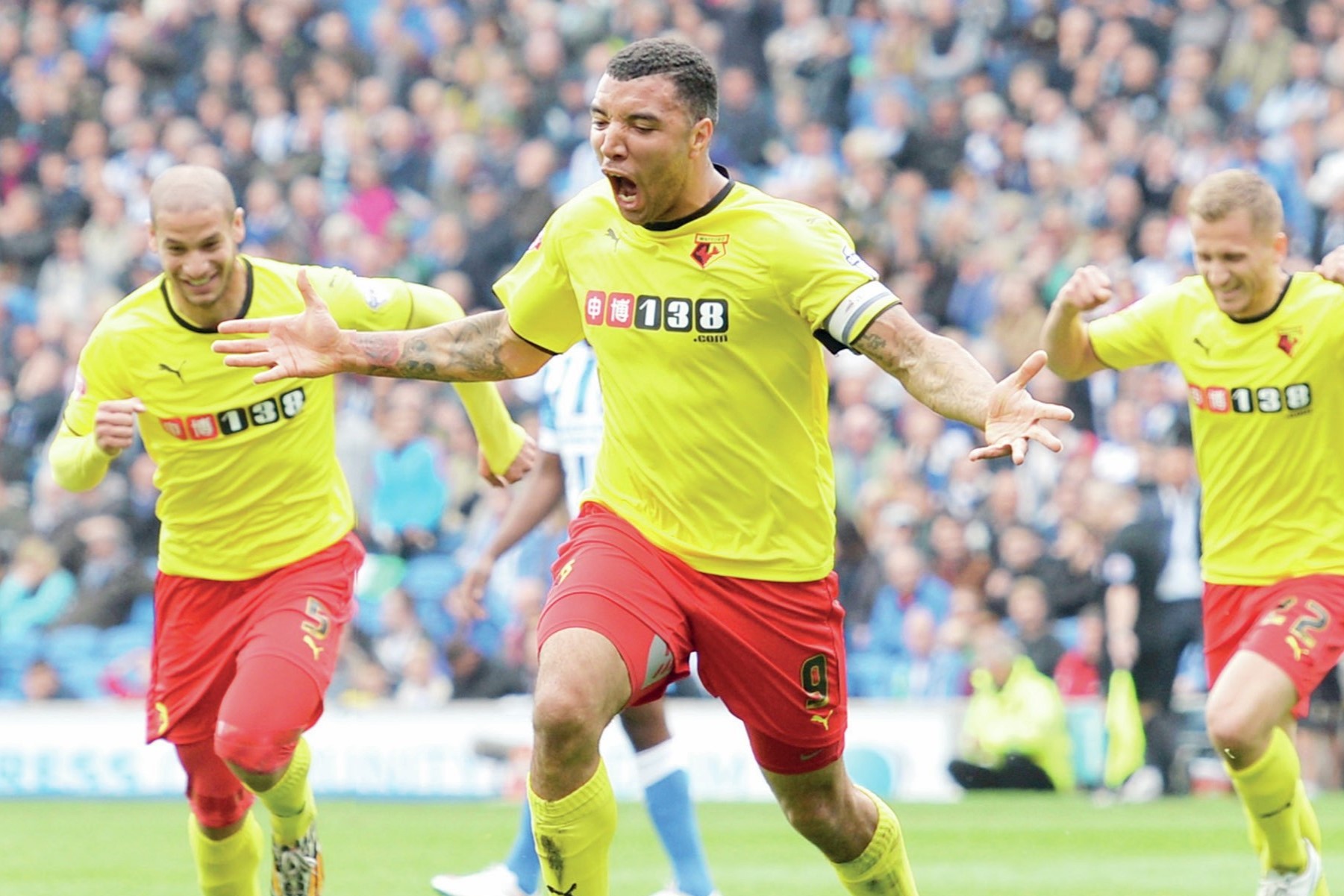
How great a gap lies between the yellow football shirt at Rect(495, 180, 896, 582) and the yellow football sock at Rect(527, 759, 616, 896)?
2.66ft

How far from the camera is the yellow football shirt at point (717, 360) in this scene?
6559mm

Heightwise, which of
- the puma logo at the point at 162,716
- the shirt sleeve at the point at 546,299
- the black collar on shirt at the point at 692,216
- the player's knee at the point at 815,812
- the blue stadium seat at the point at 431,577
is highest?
the black collar on shirt at the point at 692,216

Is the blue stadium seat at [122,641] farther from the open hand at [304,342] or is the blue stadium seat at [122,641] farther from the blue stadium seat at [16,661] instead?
the open hand at [304,342]

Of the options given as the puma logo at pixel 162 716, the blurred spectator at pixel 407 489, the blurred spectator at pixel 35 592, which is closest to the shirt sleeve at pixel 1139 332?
the puma logo at pixel 162 716

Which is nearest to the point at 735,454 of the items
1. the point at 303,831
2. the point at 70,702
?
the point at 303,831

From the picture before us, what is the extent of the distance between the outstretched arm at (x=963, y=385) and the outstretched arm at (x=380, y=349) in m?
1.22

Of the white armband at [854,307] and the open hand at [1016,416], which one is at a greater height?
the white armband at [854,307]

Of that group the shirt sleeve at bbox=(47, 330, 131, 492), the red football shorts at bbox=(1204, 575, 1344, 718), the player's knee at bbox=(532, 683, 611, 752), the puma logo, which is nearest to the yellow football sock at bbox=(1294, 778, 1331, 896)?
the red football shorts at bbox=(1204, 575, 1344, 718)

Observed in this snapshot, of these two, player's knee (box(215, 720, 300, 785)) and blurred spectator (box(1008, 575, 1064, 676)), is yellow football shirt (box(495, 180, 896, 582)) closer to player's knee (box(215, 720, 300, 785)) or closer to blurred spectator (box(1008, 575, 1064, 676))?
player's knee (box(215, 720, 300, 785))

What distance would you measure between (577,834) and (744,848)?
20.4 ft

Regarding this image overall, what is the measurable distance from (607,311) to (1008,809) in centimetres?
834

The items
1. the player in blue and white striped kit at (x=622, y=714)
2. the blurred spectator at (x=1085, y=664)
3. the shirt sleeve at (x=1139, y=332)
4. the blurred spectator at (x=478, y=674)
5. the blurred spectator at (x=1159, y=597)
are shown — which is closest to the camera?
the shirt sleeve at (x=1139, y=332)

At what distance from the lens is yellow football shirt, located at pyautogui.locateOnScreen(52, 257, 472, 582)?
818cm

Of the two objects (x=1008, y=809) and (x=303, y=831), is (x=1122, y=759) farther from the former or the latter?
(x=303, y=831)
